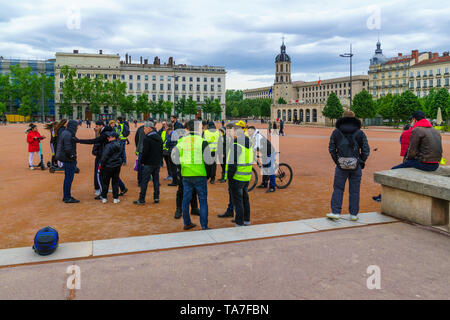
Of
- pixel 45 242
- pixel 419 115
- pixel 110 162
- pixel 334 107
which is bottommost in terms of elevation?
pixel 45 242

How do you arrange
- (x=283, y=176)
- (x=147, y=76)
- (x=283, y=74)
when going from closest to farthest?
(x=283, y=176)
(x=147, y=76)
(x=283, y=74)

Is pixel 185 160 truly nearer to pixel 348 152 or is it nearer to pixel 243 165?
pixel 243 165

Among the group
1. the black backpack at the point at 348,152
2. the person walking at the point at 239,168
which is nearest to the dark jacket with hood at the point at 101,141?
the person walking at the point at 239,168

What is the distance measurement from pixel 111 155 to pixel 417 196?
244 inches

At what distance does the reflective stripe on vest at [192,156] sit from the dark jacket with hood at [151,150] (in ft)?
7.36

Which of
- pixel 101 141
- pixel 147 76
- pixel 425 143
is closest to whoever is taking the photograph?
pixel 425 143

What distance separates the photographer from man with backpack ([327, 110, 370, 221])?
6.30 meters

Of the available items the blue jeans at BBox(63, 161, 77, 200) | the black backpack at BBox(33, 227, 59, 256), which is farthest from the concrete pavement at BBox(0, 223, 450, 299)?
the blue jeans at BBox(63, 161, 77, 200)

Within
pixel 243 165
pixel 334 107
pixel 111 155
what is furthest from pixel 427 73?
pixel 243 165

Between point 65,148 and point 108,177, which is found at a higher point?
point 65,148

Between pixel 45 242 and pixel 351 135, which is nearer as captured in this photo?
pixel 45 242

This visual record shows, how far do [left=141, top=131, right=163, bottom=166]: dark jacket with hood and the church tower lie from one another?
144m

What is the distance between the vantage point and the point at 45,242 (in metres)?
4.80

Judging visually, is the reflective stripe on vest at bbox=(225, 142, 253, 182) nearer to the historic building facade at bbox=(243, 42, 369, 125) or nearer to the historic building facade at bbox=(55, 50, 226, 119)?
the historic building facade at bbox=(55, 50, 226, 119)
